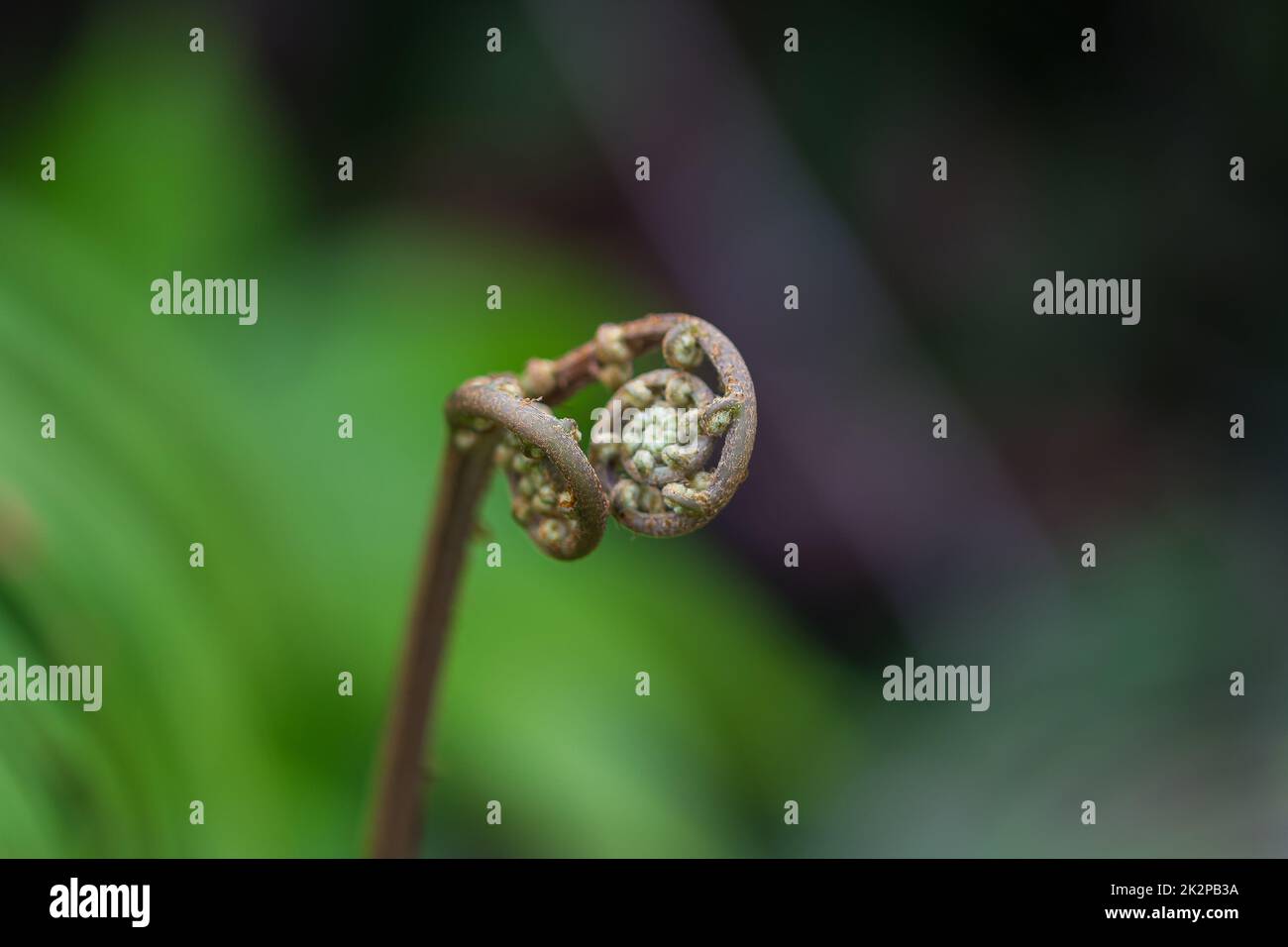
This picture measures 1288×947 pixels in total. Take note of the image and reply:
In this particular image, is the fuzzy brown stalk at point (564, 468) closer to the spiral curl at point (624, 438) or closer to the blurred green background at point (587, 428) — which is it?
the spiral curl at point (624, 438)

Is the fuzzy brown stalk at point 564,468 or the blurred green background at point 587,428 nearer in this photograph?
the fuzzy brown stalk at point 564,468

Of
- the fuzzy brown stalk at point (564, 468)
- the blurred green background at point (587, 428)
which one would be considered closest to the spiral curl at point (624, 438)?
the fuzzy brown stalk at point (564, 468)

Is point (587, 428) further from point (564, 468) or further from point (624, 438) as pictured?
point (564, 468)

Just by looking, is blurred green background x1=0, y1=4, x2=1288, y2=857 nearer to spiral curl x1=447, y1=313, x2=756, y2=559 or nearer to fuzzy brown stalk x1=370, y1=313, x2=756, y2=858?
fuzzy brown stalk x1=370, y1=313, x2=756, y2=858

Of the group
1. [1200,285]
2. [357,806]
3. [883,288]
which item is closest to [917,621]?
[883,288]

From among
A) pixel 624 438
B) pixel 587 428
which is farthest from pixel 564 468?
pixel 587 428

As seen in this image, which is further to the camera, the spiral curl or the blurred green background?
the blurred green background

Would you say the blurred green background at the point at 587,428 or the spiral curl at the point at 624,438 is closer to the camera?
the spiral curl at the point at 624,438

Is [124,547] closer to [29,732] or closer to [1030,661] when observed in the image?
[29,732]

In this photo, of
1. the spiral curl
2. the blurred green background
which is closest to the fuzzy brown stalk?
the spiral curl
